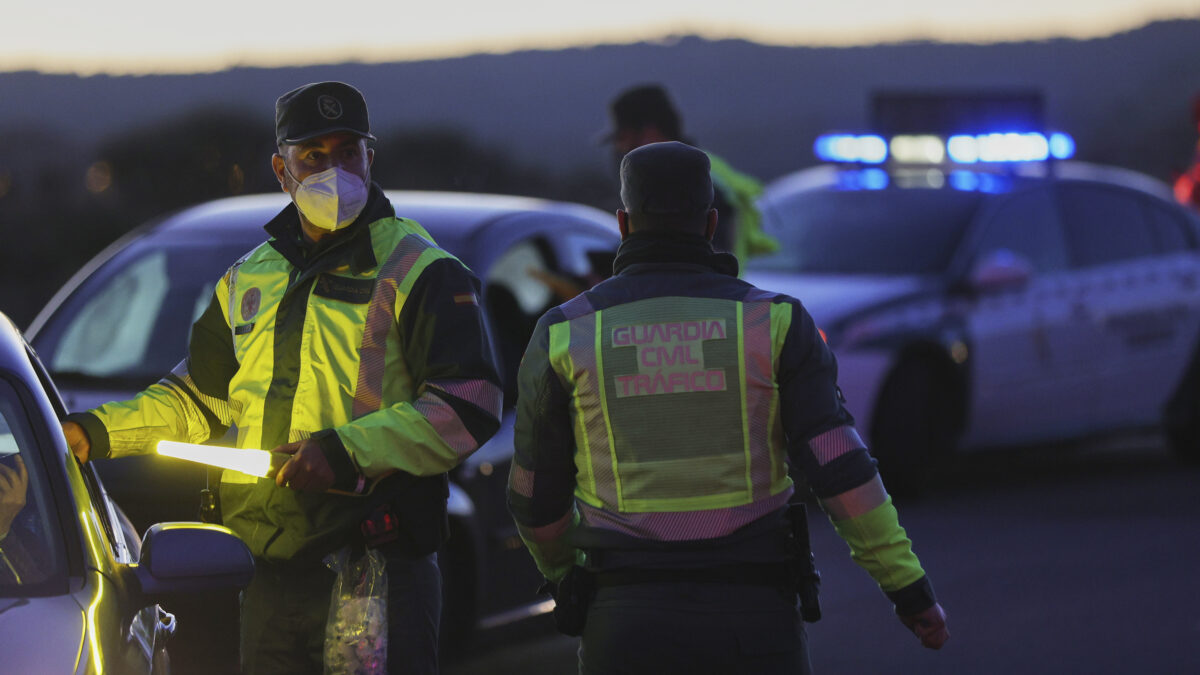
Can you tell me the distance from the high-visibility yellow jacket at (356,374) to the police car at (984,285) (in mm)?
5446

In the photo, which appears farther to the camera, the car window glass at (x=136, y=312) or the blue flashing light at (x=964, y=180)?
the blue flashing light at (x=964, y=180)

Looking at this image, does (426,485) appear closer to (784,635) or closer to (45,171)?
(784,635)

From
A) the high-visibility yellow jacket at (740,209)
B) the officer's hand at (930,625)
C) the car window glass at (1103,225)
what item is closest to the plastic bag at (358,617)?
the officer's hand at (930,625)

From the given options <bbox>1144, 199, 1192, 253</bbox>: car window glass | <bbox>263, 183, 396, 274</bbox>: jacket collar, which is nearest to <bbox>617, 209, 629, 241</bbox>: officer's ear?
<bbox>263, 183, 396, 274</bbox>: jacket collar

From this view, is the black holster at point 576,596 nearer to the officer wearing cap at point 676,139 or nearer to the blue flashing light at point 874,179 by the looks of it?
the officer wearing cap at point 676,139

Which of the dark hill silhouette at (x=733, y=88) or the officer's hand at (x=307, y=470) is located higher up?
the dark hill silhouette at (x=733, y=88)

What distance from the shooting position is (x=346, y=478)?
147 inches

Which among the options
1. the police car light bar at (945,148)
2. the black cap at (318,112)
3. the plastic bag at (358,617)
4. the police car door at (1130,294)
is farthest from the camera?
the police car light bar at (945,148)

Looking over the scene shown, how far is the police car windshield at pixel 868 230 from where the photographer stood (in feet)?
34.0

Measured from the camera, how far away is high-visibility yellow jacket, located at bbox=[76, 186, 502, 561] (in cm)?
385

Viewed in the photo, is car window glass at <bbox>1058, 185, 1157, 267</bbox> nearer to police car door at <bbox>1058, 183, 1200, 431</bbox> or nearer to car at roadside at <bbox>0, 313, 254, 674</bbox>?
police car door at <bbox>1058, 183, 1200, 431</bbox>

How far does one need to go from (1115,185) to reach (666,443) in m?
8.39

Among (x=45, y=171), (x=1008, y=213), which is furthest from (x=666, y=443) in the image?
(x=45, y=171)

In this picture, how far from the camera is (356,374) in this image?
3877 millimetres
